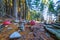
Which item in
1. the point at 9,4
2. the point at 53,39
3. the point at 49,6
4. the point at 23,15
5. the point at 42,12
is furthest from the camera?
the point at 42,12

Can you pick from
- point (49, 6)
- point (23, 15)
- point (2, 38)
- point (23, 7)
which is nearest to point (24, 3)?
point (23, 7)

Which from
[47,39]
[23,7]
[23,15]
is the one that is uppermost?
[23,7]

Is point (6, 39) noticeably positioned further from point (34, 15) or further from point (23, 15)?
point (34, 15)

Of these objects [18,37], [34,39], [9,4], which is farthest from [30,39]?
[9,4]

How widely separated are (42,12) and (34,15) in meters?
0.96

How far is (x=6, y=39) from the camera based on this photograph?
2.10 meters

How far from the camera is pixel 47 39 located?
2.16 metres

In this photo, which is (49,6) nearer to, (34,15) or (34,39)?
(34,15)

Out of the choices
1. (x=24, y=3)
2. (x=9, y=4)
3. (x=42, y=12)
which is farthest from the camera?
(x=42, y=12)

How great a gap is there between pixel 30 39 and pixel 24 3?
6421 mm

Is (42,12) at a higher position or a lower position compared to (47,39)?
higher

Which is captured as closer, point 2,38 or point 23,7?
point 2,38

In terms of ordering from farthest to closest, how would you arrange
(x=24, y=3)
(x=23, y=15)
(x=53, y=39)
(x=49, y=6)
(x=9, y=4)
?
(x=49, y=6) → (x=23, y=15) → (x=24, y=3) → (x=9, y=4) → (x=53, y=39)

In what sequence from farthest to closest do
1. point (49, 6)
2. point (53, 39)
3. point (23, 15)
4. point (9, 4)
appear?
point (49, 6), point (23, 15), point (9, 4), point (53, 39)
